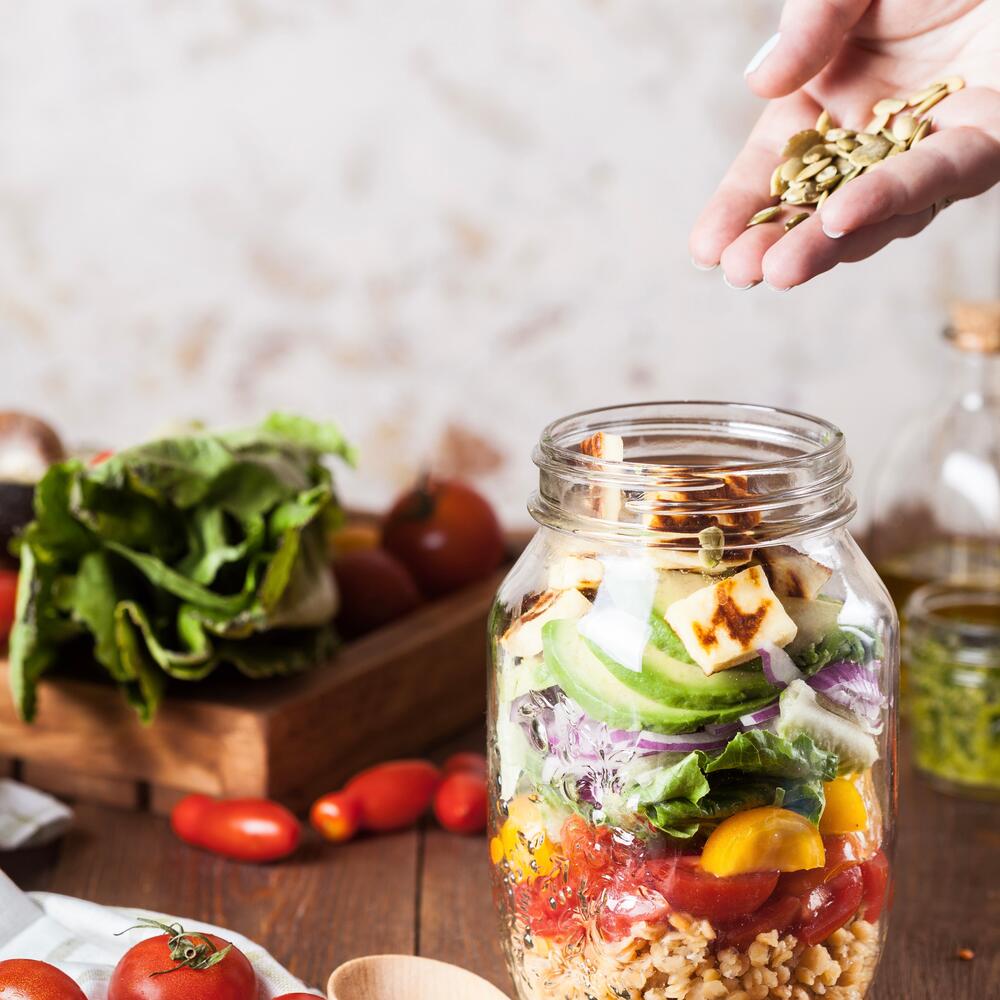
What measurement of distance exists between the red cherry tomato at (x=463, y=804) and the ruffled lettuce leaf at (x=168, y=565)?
19 centimetres

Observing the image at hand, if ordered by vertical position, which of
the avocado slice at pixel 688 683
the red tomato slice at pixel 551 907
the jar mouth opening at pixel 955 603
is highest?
the avocado slice at pixel 688 683

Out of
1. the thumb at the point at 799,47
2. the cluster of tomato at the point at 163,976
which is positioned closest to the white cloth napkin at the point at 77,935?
the cluster of tomato at the point at 163,976

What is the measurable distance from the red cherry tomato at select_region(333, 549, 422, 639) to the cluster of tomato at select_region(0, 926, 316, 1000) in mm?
602

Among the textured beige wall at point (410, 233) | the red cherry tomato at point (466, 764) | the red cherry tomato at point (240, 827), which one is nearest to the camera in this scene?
the red cherry tomato at point (240, 827)

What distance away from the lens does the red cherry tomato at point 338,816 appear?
122cm

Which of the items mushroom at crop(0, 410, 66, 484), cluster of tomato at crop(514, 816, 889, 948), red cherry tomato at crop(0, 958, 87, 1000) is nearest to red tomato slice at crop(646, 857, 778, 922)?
cluster of tomato at crop(514, 816, 889, 948)

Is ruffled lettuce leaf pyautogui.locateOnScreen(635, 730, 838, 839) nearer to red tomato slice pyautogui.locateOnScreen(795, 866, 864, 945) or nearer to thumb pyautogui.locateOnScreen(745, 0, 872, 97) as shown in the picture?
red tomato slice pyautogui.locateOnScreen(795, 866, 864, 945)

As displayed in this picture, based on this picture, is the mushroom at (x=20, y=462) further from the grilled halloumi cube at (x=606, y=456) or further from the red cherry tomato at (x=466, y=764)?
the grilled halloumi cube at (x=606, y=456)

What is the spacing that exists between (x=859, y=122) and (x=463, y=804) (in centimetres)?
68

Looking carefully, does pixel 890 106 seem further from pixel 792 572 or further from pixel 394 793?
pixel 394 793

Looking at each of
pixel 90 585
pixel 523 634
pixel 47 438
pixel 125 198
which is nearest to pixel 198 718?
pixel 90 585

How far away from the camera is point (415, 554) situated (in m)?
1.57

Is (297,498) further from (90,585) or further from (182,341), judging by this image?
(182,341)

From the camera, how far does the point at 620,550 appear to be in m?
0.83
